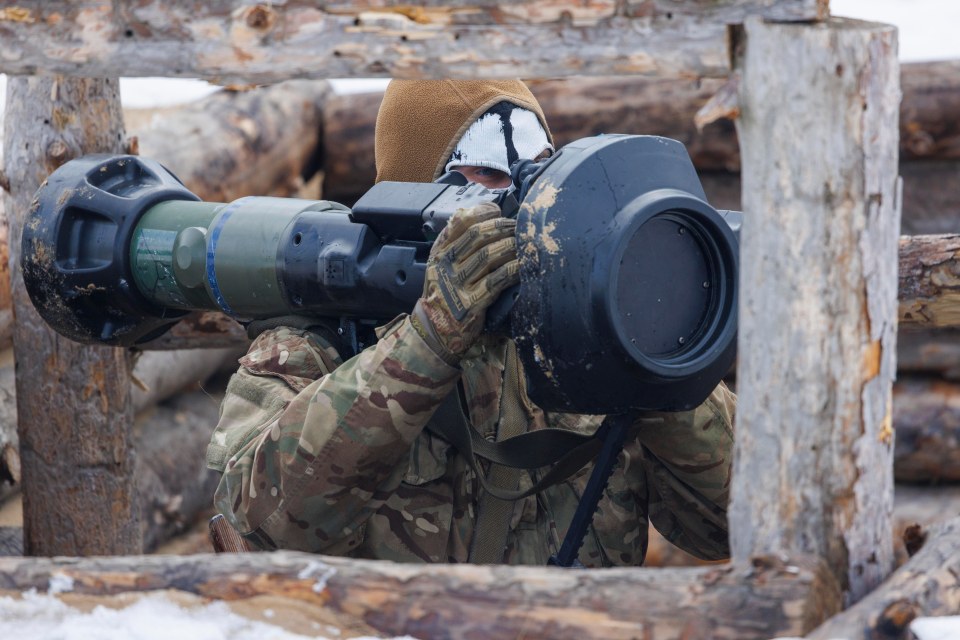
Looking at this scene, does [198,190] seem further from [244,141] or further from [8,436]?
[8,436]

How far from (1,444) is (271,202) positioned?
58.5 inches

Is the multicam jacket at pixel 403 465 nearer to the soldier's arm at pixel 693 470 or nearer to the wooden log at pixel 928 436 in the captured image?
the soldier's arm at pixel 693 470

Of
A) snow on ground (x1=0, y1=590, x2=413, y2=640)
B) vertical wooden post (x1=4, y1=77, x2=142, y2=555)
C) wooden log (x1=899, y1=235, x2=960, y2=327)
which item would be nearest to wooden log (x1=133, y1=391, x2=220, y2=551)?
vertical wooden post (x1=4, y1=77, x2=142, y2=555)

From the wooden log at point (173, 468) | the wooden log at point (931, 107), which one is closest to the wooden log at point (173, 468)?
the wooden log at point (173, 468)

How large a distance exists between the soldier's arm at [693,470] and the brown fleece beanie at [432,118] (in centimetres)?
72

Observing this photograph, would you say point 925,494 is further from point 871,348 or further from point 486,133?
point 871,348

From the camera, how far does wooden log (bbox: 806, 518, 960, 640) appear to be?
158 cm

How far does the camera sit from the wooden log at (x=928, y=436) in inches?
206

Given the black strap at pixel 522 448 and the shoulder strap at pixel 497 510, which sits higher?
the black strap at pixel 522 448

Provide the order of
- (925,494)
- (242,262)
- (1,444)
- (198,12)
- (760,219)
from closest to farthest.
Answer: (760,219) < (198,12) < (242,262) < (1,444) < (925,494)

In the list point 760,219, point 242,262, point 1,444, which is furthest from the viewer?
point 1,444

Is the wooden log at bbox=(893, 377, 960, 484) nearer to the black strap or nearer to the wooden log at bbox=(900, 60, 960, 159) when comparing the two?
the wooden log at bbox=(900, 60, 960, 159)

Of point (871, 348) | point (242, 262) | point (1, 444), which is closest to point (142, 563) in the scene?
point (242, 262)

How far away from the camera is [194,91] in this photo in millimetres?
5852
